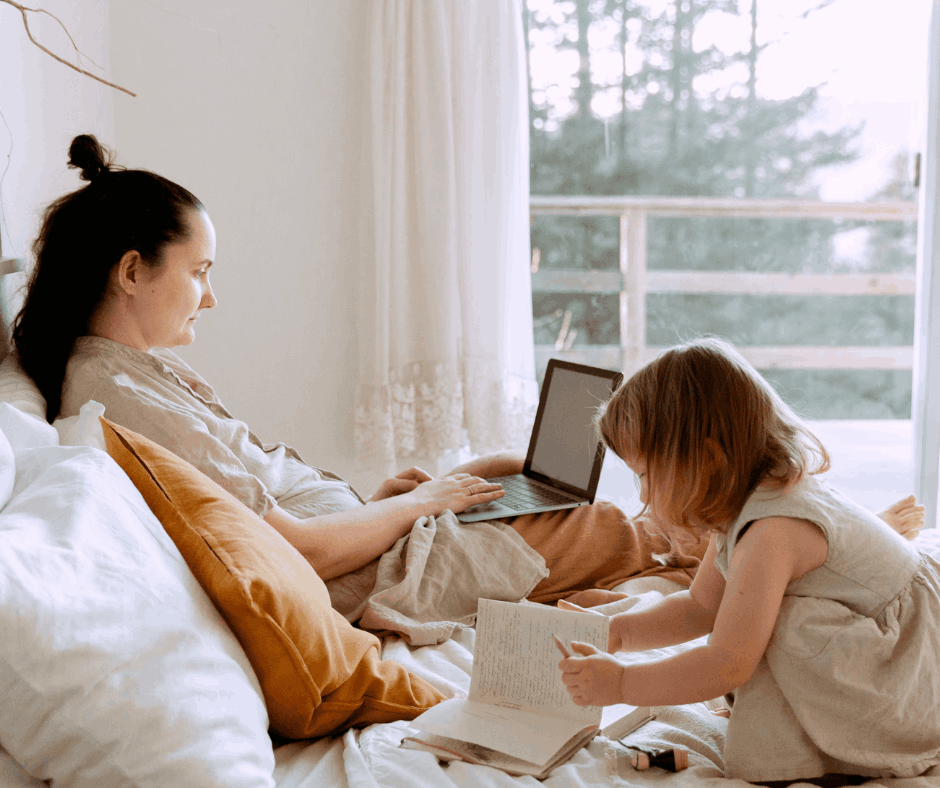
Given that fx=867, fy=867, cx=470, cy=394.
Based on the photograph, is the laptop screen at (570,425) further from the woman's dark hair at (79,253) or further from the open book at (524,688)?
the woman's dark hair at (79,253)

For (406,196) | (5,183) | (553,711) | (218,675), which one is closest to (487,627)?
(553,711)

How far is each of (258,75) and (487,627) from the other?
7.08 ft

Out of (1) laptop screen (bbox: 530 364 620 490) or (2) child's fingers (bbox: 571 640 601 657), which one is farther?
(1) laptop screen (bbox: 530 364 620 490)

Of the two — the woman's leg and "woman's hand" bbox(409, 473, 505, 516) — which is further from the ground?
"woman's hand" bbox(409, 473, 505, 516)

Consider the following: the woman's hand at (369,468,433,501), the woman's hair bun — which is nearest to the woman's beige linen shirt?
the woman's hand at (369,468,433,501)

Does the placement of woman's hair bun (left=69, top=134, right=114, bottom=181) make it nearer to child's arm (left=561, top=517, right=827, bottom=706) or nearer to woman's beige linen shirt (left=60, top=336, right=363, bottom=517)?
woman's beige linen shirt (left=60, top=336, right=363, bottom=517)

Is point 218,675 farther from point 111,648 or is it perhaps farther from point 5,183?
point 5,183

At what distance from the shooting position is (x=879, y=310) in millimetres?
3188

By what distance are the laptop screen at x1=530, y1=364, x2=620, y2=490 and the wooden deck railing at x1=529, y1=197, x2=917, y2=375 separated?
113cm

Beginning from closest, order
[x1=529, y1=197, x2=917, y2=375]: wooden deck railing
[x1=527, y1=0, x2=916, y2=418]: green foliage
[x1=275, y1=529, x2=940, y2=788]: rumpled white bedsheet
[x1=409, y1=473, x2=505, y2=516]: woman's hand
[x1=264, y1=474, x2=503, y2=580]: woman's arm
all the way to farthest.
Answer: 1. [x1=275, y1=529, x2=940, y2=788]: rumpled white bedsheet
2. [x1=264, y1=474, x2=503, y2=580]: woman's arm
3. [x1=409, y1=473, x2=505, y2=516]: woman's hand
4. [x1=527, y1=0, x2=916, y2=418]: green foliage
5. [x1=529, y1=197, x2=917, y2=375]: wooden deck railing

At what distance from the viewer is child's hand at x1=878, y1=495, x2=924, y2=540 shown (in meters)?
1.47

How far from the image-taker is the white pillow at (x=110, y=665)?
0.65 m

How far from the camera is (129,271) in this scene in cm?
149

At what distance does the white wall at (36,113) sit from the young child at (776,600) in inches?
50.8
